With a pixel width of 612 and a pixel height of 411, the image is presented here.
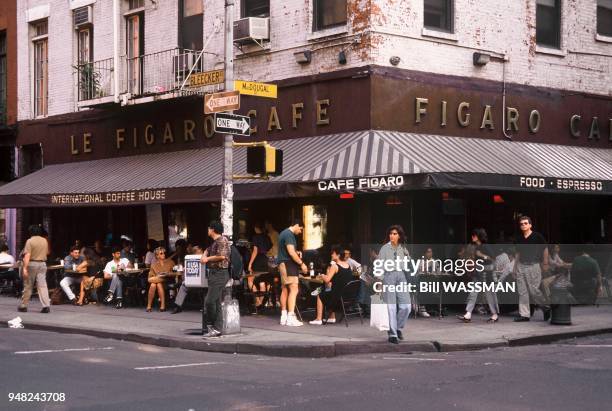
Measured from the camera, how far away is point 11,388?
30.6 feet

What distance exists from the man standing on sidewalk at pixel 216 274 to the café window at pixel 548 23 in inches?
375

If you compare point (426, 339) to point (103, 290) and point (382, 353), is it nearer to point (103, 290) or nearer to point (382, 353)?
point (382, 353)

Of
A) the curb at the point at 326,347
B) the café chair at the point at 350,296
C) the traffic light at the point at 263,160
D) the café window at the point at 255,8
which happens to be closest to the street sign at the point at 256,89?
the traffic light at the point at 263,160

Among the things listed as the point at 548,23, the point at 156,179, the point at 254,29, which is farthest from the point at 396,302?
the point at 548,23

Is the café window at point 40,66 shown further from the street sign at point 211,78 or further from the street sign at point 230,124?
the street sign at point 230,124

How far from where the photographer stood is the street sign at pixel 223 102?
1389 centimetres

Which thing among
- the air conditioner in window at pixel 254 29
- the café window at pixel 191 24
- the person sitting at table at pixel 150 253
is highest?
the café window at pixel 191 24

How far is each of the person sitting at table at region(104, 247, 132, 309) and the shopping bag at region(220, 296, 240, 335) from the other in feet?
19.5

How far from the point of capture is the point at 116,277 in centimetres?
1948

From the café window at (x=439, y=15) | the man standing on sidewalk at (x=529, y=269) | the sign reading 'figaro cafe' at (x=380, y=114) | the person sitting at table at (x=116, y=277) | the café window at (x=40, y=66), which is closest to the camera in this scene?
the man standing on sidewalk at (x=529, y=269)

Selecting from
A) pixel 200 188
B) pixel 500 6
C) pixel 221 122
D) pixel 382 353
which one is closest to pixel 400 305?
pixel 382 353

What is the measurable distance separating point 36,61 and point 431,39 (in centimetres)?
1286

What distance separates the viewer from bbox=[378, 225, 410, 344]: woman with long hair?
1316 centimetres

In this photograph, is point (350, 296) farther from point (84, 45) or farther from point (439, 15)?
point (84, 45)
